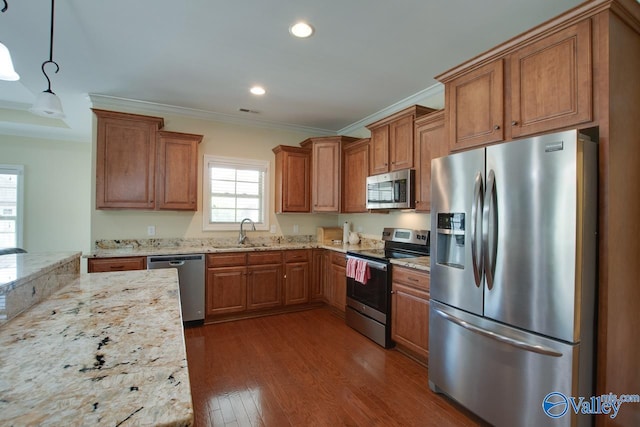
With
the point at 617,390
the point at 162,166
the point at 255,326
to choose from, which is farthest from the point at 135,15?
the point at 617,390

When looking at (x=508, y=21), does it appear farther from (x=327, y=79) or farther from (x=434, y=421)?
(x=434, y=421)

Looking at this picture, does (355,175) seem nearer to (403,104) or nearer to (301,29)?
(403,104)

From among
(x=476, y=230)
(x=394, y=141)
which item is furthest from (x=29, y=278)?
(x=394, y=141)

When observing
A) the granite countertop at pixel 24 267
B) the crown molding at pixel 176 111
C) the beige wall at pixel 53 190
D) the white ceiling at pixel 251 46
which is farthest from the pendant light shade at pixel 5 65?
the beige wall at pixel 53 190

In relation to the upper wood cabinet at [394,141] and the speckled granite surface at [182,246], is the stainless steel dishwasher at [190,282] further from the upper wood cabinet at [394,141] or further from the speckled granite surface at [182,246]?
the upper wood cabinet at [394,141]

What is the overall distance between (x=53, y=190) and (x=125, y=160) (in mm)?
2716

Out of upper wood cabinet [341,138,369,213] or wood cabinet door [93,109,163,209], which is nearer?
wood cabinet door [93,109,163,209]

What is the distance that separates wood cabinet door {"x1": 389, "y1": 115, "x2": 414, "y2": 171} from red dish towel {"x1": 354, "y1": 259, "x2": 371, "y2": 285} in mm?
1103

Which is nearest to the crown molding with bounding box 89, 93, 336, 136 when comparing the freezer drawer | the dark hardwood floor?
the dark hardwood floor

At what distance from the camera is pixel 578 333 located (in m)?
1.52

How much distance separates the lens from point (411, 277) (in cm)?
277

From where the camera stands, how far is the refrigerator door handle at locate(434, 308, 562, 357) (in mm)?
1598

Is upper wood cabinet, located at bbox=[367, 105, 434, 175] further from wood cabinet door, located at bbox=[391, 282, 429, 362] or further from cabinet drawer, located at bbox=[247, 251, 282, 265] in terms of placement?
cabinet drawer, located at bbox=[247, 251, 282, 265]

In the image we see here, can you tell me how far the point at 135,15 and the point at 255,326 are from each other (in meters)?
3.13
